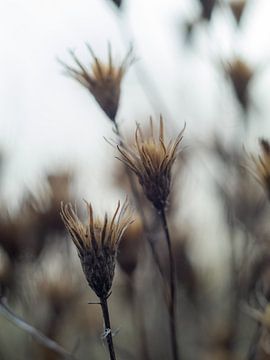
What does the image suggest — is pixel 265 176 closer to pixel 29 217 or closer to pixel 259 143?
pixel 259 143

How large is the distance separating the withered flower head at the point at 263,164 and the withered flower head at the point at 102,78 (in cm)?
17

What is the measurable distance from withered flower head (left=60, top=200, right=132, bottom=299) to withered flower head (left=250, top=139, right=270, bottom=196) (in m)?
0.20

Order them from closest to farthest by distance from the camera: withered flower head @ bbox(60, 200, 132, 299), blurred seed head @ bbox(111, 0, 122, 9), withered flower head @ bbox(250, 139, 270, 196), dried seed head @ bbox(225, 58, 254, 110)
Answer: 1. withered flower head @ bbox(60, 200, 132, 299)
2. withered flower head @ bbox(250, 139, 270, 196)
3. blurred seed head @ bbox(111, 0, 122, 9)
4. dried seed head @ bbox(225, 58, 254, 110)

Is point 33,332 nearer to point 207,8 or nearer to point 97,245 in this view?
point 97,245

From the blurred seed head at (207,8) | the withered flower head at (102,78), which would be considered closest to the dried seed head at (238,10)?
Answer: the blurred seed head at (207,8)

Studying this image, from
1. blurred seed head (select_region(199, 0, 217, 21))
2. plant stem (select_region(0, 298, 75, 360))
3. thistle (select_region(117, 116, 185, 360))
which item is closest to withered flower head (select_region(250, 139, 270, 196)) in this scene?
thistle (select_region(117, 116, 185, 360))

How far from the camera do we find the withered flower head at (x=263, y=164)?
2.74ft

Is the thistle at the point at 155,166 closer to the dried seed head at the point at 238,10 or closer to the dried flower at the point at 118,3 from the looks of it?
the dried flower at the point at 118,3

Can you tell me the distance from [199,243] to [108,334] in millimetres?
792

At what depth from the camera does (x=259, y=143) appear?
84cm

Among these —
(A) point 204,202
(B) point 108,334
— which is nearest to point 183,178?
(A) point 204,202

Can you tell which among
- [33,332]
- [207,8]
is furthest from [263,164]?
[207,8]

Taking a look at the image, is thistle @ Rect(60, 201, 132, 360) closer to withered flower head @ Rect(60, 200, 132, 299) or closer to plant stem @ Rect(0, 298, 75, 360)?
withered flower head @ Rect(60, 200, 132, 299)

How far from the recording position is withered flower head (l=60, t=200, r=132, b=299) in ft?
2.24
